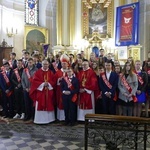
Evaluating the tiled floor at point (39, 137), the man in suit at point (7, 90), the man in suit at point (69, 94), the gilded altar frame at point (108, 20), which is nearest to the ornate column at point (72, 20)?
the gilded altar frame at point (108, 20)

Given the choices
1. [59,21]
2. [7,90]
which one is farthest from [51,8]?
[7,90]

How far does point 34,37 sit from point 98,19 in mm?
4692

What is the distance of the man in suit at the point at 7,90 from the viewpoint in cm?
703

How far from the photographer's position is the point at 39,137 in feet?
17.1

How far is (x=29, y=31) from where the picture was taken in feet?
54.1

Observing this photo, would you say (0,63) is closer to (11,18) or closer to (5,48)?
(5,48)

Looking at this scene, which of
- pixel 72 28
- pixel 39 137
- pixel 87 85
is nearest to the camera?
pixel 39 137

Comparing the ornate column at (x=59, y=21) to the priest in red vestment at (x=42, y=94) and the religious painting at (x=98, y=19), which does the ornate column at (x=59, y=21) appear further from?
the priest in red vestment at (x=42, y=94)

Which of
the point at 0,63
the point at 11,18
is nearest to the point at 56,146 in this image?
the point at 0,63

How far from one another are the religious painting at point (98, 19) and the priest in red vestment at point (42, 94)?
35.7 feet

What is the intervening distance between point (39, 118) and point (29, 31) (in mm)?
11153

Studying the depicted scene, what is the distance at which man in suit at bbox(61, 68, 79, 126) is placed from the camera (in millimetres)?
6211

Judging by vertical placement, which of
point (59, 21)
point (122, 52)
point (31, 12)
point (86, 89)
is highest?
point (31, 12)

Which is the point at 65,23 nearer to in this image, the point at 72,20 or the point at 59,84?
the point at 72,20
